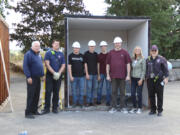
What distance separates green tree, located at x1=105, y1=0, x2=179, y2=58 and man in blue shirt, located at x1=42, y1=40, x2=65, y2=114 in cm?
1051

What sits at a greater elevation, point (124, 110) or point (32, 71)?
point (32, 71)

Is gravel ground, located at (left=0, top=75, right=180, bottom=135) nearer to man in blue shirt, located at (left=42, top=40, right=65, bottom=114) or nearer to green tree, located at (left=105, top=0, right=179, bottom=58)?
man in blue shirt, located at (left=42, top=40, right=65, bottom=114)

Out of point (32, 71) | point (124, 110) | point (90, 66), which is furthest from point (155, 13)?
point (32, 71)

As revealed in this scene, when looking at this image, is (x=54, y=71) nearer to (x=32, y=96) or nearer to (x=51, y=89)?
(x=51, y=89)

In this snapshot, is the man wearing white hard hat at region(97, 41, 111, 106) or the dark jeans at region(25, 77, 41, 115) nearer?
the dark jeans at region(25, 77, 41, 115)

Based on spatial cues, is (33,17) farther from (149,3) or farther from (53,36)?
(149,3)

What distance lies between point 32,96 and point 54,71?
820mm

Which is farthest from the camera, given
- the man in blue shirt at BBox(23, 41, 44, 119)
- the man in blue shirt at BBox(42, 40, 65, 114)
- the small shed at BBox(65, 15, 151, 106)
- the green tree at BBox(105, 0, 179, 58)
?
the green tree at BBox(105, 0, 179, 58)

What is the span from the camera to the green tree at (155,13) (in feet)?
49.7

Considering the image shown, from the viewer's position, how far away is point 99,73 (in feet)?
21.7

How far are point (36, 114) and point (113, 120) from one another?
1963 millimetres

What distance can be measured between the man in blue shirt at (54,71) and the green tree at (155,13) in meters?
10.5

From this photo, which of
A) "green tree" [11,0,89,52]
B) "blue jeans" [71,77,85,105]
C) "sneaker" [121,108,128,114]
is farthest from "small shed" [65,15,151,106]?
"green tree" [11,0,89,52]

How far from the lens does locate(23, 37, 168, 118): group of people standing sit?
537cm
